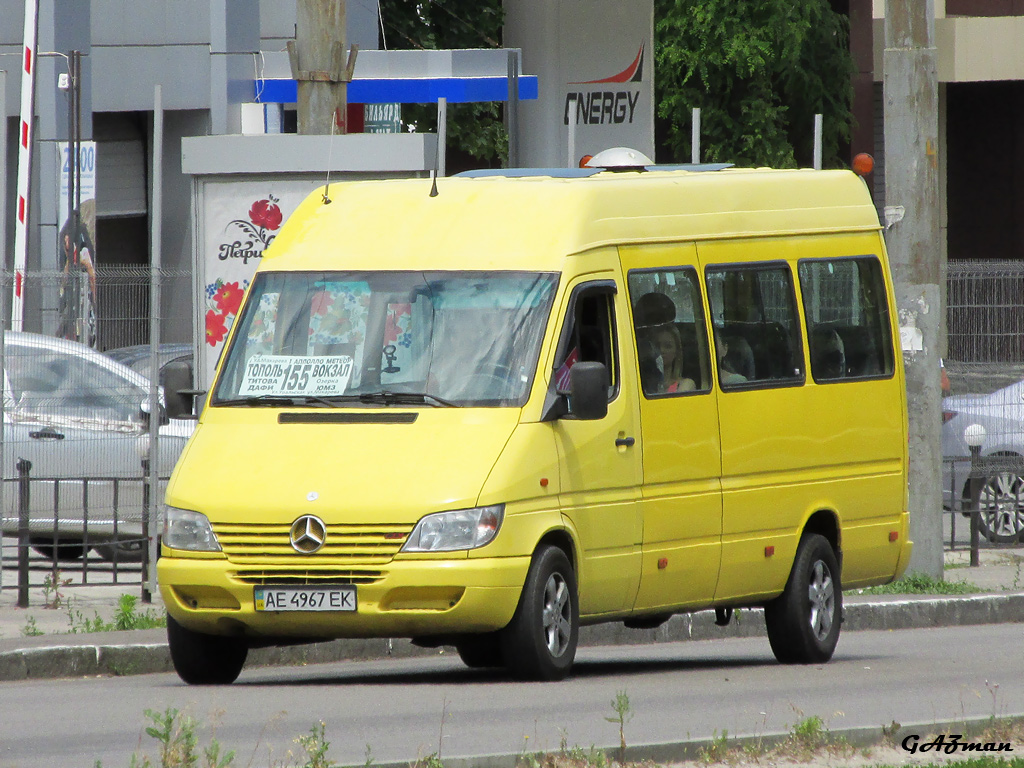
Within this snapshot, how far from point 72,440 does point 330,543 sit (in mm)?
5376

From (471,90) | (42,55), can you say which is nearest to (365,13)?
(42,55)

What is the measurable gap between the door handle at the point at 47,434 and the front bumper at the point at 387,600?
185 inches

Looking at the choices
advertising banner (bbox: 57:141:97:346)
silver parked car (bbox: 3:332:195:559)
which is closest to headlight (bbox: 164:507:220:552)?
silver parked car (bbox: 3:332:195:559)

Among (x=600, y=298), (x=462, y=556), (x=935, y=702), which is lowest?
(x=935, y=702)

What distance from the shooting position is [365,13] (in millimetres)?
31016

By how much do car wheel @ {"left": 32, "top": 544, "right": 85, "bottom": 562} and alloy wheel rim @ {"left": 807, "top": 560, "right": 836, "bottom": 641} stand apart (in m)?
5.36

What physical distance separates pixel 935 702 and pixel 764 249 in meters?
3.16

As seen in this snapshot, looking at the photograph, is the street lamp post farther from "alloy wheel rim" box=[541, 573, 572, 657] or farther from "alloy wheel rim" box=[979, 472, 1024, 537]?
"alloy wheel rim" box=[541, 573, 572, 657]

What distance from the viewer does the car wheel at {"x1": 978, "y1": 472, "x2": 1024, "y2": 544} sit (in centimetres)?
1911

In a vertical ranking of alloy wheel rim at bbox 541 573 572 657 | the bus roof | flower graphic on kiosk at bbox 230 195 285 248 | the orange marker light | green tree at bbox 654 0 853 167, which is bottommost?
alloy wheel rim at bbox 541 573 572 657

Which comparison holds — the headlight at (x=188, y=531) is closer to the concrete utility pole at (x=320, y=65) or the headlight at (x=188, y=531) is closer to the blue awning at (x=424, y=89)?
the concrete utility pole at (x=320, y=65)

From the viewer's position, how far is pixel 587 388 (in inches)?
390

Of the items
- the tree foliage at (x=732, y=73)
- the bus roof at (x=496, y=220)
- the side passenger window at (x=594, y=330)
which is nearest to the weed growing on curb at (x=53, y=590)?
the bus roof at (x=496, y=220)

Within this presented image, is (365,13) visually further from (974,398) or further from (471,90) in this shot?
(974,398)
